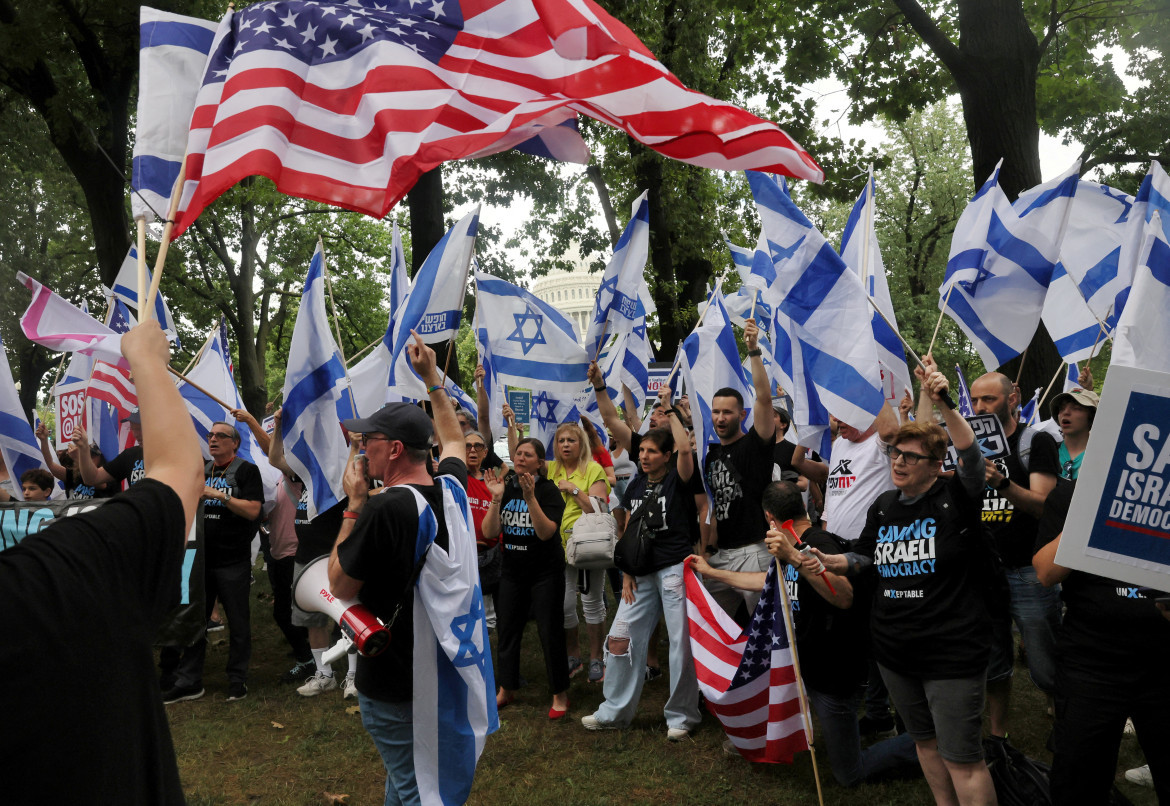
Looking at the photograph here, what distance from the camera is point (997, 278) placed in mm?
6102

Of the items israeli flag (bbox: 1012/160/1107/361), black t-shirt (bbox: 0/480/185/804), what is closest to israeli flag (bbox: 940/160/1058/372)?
israeli flag (bbox: 1012/160/1107/361)

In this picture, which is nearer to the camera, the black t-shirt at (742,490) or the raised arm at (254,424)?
the black t-shirt at (742,490)

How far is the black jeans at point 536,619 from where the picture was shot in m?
6.83

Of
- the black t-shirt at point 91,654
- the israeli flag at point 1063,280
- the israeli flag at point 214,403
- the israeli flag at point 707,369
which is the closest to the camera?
the black t-shirt at point 91,654

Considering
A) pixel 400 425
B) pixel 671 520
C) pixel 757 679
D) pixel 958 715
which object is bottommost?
pixel 757 679

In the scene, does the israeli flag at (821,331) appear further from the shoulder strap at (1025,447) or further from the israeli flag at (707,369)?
the shoulder strap at (1025,447)

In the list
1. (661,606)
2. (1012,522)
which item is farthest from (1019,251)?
(661,606)

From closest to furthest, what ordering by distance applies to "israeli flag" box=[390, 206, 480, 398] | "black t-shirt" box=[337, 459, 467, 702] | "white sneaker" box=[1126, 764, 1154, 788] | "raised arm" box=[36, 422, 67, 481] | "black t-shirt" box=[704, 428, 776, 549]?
1. "black t-shirt" box=[337, 459, 467, 702]
2. "white sneaker" box=[1126, 764, 1154, 788]
3. "black t-shirt" box=[704, 428, 776, 549]
4. "israeli flag" box=[390, 206, 480, 398]
5. "raised arm" box=[36, 422, 67, 481]

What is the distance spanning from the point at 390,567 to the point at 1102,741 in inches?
121

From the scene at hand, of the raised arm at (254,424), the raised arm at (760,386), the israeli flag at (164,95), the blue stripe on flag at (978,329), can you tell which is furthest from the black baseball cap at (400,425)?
the blue stripe on flag at (978,329)

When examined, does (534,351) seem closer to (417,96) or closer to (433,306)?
Result: (433,306)

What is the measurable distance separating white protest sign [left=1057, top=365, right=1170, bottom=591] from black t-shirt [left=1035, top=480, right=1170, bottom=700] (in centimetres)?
50

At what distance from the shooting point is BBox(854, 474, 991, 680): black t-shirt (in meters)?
4.07

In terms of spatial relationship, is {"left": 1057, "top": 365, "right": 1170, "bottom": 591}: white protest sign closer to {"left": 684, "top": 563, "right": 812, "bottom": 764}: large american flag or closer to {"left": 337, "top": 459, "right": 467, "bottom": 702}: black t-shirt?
{"left": 684, "top": 563, "right": 812, "bottom": 764}: large american flag
